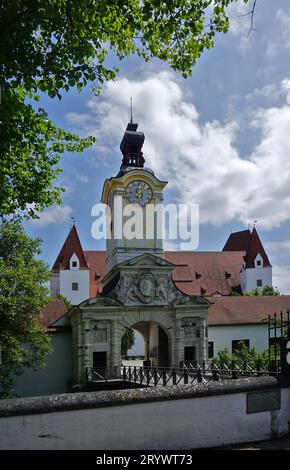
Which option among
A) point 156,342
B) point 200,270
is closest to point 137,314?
point 156,342

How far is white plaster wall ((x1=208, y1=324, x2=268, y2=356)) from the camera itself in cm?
3462

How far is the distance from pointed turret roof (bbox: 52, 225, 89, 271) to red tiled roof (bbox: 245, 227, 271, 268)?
21.2 m

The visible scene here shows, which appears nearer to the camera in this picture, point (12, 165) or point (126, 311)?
point (12, 165)

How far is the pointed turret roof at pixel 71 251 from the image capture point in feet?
188

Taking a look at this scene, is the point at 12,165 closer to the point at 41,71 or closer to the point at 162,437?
the point at 41,71

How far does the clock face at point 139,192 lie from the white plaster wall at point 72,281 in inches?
920

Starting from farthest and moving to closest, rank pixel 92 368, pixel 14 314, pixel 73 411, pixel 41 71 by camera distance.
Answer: pixel 92 368, pixel 14 314, pixel 41 71, pixel 73 411

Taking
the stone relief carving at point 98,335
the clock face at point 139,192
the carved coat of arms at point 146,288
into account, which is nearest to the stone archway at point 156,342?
the stone relief carving at point 98,335

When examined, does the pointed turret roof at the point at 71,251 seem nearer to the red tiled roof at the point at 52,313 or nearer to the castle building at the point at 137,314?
the castle building at the point at 137,314

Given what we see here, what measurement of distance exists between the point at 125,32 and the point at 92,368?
23.4 meters

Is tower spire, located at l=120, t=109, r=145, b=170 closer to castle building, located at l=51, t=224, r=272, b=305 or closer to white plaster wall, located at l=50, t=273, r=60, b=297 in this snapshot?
castle building, located at l=51, t=224, r=272, b=305

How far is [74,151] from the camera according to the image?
14.6 metres

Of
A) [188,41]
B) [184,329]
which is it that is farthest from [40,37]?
[184,329]

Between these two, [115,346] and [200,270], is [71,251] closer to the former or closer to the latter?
[200,270]
